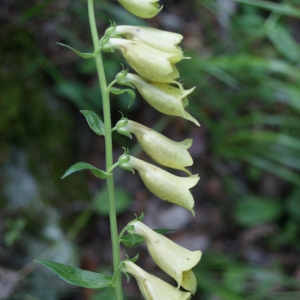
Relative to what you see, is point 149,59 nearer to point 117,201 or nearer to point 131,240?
point 131,240

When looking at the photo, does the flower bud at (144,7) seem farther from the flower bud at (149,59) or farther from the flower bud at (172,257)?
the flower bud at (172,257)

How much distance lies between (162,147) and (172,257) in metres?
0.36

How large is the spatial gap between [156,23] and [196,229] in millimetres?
1809

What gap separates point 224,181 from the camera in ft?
13.2

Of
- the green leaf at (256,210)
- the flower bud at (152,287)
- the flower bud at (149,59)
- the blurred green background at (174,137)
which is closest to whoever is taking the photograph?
the flower bud at (149,59)

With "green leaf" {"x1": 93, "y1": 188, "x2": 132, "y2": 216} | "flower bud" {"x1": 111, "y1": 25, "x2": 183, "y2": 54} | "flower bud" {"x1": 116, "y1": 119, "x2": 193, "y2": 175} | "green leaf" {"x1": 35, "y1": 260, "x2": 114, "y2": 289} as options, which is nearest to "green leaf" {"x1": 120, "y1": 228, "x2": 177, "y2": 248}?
"green leaf" {"x1": 35, "y1": 260, "x2": 114, "y2": 289}

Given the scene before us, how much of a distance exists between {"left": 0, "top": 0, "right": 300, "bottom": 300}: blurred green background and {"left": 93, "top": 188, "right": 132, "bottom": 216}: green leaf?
1 centimetres

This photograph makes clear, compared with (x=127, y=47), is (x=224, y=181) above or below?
below

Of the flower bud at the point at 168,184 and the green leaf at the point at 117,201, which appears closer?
the flower bud at the point at 168,184

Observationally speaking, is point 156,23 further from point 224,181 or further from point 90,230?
point 90,230

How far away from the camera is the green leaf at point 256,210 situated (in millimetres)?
3758

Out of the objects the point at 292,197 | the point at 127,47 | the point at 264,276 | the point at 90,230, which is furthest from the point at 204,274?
the point at 127,47

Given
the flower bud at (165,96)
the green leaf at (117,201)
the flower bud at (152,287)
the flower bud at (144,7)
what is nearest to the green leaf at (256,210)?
the green leaf at (117,201)

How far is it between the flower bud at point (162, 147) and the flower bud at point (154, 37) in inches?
10.6
